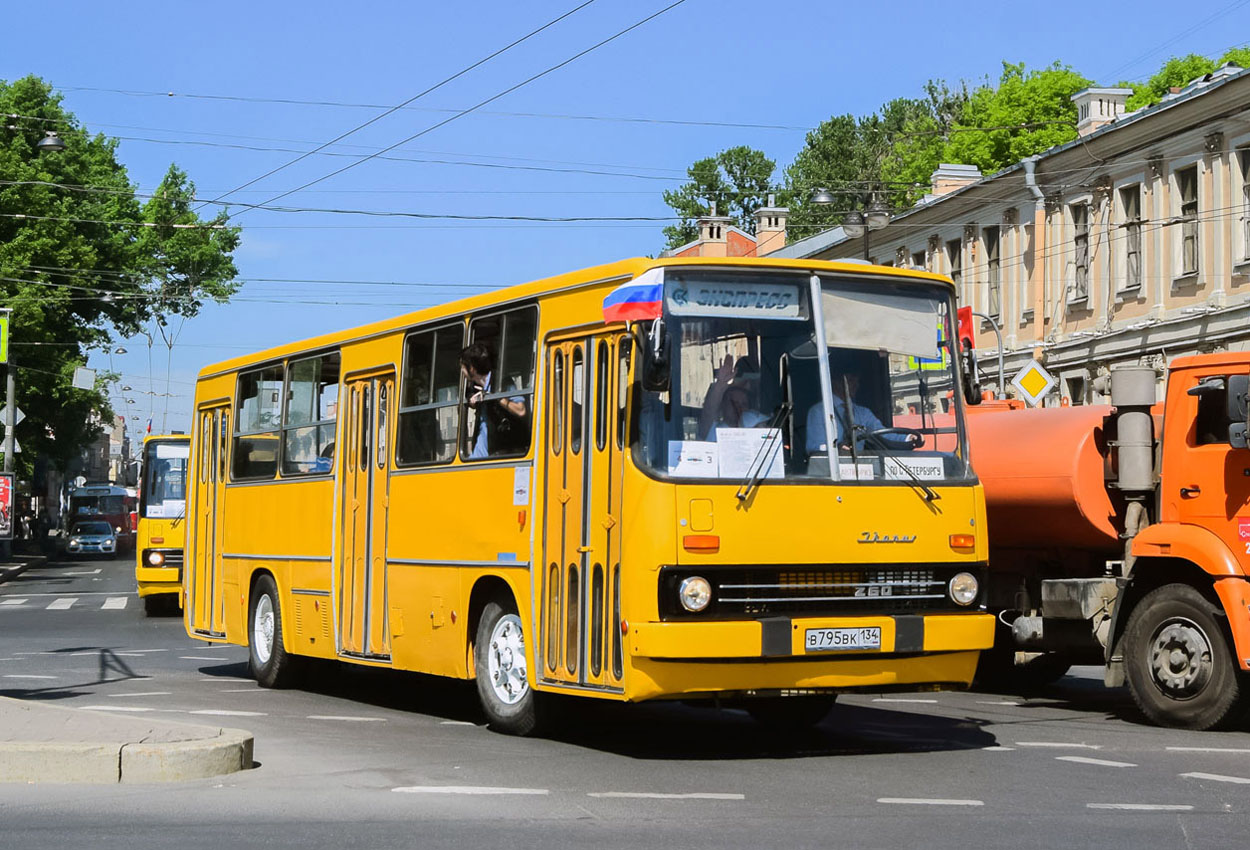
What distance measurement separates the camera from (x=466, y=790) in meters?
9.77

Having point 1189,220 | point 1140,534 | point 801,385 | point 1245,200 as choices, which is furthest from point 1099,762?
point 1189,220

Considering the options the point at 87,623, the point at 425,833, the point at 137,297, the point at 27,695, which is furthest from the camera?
the point at 137,297

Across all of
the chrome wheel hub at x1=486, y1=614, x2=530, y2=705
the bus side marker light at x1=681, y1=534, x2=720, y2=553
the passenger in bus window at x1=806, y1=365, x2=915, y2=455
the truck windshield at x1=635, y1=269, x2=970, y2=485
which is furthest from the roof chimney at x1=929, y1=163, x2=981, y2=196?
the bus side marker light at x1=681, y1=534, x2=720, y2=553

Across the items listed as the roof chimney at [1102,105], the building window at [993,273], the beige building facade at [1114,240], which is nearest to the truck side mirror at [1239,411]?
the beige building facade at [1114,240]

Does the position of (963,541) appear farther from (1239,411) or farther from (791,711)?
(1239,411)

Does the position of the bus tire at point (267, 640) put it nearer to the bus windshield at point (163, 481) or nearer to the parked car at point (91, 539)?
the bus windshield at point (163, 481)

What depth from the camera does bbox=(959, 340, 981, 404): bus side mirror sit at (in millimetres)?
11672

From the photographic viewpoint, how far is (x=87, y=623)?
28.5 meters

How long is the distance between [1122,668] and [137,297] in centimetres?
4950

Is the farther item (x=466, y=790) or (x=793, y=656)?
(x=793, y=656)

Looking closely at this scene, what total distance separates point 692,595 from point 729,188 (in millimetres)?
86873

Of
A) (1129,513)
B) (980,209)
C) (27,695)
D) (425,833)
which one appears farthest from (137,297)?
(425,833)

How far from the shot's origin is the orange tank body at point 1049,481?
14.3m

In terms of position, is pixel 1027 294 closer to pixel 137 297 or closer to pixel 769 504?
pixel 137 297
